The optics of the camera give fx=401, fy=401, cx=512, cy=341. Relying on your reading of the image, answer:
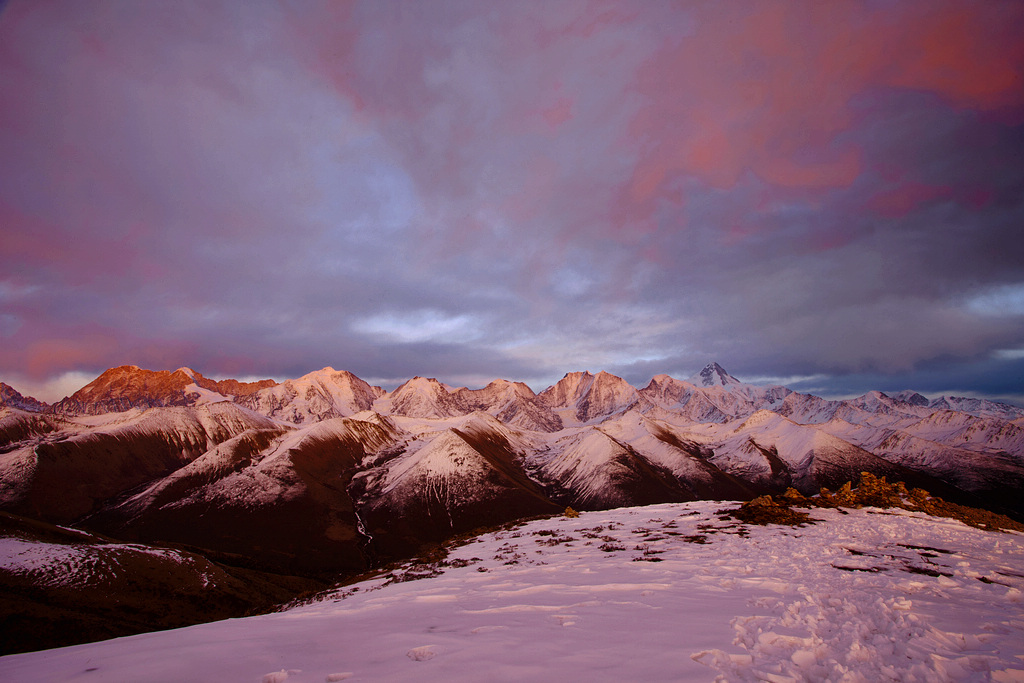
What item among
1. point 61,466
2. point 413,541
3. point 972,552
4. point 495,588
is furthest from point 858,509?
point 61,466

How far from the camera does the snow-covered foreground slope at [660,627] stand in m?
6.34

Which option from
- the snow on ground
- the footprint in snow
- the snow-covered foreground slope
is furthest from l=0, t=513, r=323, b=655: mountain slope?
the footprint in snow

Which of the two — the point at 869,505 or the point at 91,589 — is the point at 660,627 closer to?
the point at 869,505

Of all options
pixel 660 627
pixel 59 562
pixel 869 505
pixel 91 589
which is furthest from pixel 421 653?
pixel 59 562

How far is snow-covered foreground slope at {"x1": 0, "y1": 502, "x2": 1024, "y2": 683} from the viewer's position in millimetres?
6336

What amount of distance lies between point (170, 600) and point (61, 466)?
211094 mm

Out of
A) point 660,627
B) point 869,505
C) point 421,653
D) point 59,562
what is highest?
point 421,653

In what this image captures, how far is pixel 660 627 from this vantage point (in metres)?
8.26

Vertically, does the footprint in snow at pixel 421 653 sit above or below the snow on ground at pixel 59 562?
above

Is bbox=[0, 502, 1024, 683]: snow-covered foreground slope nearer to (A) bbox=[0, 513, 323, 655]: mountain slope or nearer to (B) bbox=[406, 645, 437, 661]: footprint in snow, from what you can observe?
(B) bbox=[406, 645, 437, 661]: footprint in snow

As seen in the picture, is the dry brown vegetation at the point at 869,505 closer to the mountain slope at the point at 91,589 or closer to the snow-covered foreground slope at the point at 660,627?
the snow-covered foreground slope at the point at 660,627

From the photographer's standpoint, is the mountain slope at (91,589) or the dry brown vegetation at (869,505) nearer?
the dry brown vegetation at (869,505)

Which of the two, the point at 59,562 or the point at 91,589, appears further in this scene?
the point at 59,562

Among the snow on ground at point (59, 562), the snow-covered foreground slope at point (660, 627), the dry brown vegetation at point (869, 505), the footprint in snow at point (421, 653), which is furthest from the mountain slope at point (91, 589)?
the footprint in snow at point (421, 653)
